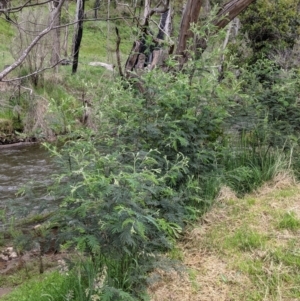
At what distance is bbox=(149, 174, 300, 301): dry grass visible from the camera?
132 inches

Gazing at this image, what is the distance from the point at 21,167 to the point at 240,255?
6.87 meters

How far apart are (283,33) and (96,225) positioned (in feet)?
36.3

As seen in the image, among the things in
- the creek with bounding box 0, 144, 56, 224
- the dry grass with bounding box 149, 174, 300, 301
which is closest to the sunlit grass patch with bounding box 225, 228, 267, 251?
the dry grass with bounding box 149, 174, 300, 301

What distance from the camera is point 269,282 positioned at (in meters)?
3.36

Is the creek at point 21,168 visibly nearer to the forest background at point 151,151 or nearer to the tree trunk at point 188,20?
the forest background at point 151,151

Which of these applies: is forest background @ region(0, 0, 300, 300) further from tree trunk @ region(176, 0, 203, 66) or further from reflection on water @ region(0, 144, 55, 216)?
reflection on water @ region(0, 144, 55, 216)

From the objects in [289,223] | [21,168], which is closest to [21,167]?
[21,168]

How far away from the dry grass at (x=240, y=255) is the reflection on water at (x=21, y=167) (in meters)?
3.96

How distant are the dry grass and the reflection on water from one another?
3965 mm

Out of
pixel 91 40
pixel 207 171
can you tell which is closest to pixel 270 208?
pixel 207 171

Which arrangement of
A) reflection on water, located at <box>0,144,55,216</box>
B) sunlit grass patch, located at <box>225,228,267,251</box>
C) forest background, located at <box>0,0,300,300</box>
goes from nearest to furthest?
forest background, located at <box>0,0,300,300</box>
sunlit grass patch, located at <box>225,228,267,251</box>
reflection on water, located at <box>0,144,55,216</box>

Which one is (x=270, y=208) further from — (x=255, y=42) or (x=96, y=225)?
(x=255, y=42)

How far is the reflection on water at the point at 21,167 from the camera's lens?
811 centimetres

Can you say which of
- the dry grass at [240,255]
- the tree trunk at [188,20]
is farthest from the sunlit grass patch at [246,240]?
the tree trunk at [188,20]
